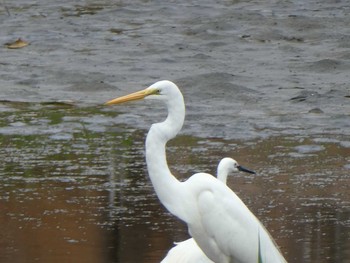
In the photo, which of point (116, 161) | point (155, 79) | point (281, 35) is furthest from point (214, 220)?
point (281, 35)

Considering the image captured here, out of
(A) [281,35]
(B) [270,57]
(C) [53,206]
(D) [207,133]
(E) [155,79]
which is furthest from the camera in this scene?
(A) [281,35]

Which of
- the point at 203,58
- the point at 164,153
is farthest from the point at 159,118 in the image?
the point at 164,153

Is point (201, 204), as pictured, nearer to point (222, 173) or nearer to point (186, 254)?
point (186, 254)

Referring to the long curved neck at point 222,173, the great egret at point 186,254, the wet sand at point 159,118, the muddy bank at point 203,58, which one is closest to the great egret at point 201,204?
the great egret at point 186,254

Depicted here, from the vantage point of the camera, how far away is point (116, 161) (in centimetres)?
1110

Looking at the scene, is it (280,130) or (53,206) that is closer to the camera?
(53,206)

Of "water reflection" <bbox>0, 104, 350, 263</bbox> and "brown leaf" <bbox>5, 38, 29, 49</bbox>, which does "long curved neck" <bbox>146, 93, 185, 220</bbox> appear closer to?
"water reflection" <bbox>0, 104, 350, 263</bbox>

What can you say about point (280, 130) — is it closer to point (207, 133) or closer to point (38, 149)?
point (207, 133)

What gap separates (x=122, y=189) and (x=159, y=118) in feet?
9.40

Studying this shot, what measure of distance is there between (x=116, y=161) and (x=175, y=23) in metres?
7.84

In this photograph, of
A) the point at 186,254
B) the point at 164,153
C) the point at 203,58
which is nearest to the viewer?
the point at 164,153

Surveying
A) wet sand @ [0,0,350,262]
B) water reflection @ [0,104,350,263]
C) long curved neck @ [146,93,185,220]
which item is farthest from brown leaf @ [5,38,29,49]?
long curved neck @ [146,93,185,220]

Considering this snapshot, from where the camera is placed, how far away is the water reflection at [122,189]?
861 centimetres

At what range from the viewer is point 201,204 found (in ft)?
24.1
